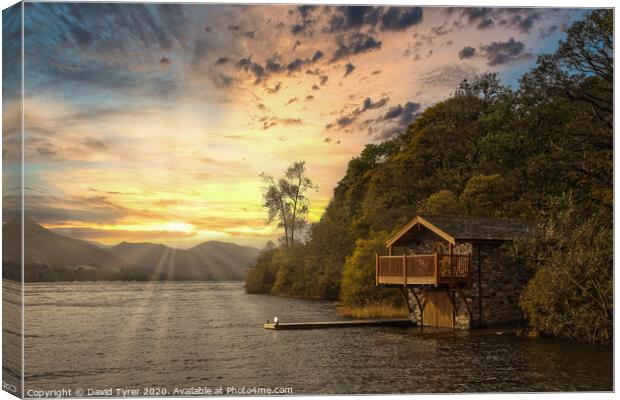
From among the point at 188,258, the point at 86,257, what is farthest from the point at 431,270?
the point at 188,258

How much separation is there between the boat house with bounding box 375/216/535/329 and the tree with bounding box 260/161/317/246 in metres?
4.82

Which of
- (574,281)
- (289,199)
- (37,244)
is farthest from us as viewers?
(289,199)

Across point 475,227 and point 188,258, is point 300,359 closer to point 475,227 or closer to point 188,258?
point 475,227

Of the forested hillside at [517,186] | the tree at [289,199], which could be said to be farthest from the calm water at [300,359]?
the tree at [289,199]

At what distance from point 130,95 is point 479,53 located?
786 centimetres

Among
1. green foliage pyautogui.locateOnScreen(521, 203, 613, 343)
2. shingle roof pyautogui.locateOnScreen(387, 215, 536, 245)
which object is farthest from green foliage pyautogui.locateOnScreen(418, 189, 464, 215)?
green foliage pyautogui.locateOnScreen(521, 203, 613, 343)

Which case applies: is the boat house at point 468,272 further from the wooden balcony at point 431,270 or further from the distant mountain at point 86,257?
the distant mountain at point 86,257

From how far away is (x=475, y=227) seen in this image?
2264 cm

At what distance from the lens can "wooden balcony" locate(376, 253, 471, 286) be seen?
861 inches

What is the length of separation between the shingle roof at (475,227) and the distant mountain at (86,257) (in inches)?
328

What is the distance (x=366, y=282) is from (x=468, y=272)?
8.98 metres

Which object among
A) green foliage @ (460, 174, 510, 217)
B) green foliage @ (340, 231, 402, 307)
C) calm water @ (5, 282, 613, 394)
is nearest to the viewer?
calm water @ (5, 282, 613, 394)

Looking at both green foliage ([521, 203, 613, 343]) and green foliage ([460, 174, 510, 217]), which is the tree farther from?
green foliage ([521, 203, 613, 343])

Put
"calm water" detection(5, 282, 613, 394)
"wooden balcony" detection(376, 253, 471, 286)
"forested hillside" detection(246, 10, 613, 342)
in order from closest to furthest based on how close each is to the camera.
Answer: "calm water" detection(5, 282, 613, 394) → "forested hillside" detection(246, 10, 613, 342) → "wooden balcony" detection(376, 253, 471, 286)
